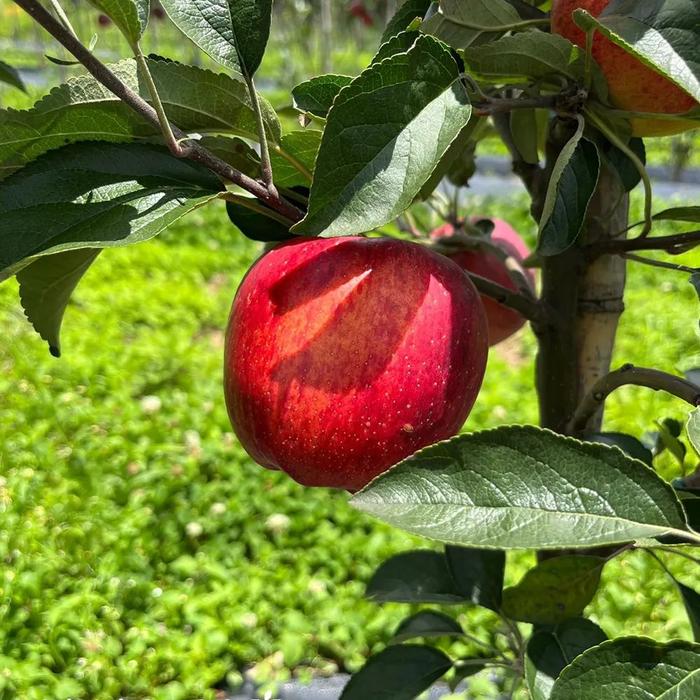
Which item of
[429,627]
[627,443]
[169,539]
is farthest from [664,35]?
[169,539]

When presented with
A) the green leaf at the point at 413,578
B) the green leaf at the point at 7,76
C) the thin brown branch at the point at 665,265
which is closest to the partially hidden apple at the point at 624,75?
the thin brown branch at the point at 665,265

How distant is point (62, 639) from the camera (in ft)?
4.60

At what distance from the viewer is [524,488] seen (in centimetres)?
40

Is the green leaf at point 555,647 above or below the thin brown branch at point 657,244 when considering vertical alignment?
below

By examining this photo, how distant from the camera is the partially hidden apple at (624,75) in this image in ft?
1.60

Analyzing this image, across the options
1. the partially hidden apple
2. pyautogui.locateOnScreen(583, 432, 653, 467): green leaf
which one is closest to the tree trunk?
pyautogui.locateOnScreen(583, 432, 653, 467): green leaf

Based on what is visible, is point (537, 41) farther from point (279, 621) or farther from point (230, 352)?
point (279, 621)

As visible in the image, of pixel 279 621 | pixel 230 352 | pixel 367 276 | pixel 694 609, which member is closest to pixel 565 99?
pixel 367 276

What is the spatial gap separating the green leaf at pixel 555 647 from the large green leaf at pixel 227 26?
1.54 ft

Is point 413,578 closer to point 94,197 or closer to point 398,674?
point 398,674

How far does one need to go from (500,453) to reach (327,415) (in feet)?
0.49

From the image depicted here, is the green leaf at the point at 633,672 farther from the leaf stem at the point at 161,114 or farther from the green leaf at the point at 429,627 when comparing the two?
the green leaf at the point at 429,627

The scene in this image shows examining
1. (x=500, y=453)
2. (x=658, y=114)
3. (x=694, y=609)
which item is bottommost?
(x=694, y=609)

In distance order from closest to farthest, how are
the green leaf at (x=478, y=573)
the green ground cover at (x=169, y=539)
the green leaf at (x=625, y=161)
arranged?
1. the green leaf at (x=625, y=161)
2. the green leaf at (x=478, y=573)
3. the green ground cover at (x=169, y=539)
